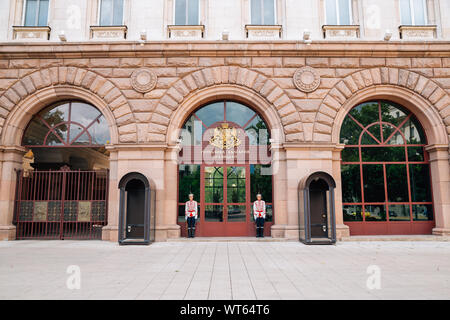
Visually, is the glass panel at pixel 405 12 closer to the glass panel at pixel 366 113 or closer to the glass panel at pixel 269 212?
the glass panel at pixel 366 113

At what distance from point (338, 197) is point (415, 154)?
12.7ft

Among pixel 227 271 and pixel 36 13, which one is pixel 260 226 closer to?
pixel 227 271

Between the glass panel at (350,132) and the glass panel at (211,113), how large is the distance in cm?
490

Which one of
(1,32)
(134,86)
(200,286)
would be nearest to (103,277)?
(200,286)

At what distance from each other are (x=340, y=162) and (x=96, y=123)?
9869mm

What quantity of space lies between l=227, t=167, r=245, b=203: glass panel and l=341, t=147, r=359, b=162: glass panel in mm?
4068

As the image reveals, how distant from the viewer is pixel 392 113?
1274 centimetres

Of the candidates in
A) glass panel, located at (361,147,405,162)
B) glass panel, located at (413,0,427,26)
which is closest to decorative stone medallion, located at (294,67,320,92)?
glass panel, located at (361,147,405,162)

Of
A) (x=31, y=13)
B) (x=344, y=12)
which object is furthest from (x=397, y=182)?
(x=31, y=13)

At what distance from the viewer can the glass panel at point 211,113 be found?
41.8 ft

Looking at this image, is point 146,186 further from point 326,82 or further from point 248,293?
point 326,82

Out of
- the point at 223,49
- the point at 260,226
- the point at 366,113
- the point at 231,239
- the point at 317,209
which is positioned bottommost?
the point at 231,239

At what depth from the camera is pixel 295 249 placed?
9.64 m

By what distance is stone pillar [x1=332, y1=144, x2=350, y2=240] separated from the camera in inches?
449
